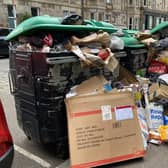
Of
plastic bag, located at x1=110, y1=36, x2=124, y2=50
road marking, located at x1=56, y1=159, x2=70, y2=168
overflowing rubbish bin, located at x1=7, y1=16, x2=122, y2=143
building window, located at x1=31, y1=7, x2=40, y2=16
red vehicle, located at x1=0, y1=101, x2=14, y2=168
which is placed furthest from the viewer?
building window, located at x1=31, y1=7, x2=40, y2=16

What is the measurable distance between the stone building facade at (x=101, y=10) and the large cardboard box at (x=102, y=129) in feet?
52.5

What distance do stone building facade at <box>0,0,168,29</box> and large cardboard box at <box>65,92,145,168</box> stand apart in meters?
16.0

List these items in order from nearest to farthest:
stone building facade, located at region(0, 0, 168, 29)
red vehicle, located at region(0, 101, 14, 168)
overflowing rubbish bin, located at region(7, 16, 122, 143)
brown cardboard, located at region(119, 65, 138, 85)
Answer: red vehicle, located at region(0, 101, 14, 168)
overflowing rubbish bin, located at region(7, 16, 122, 143)
brown cardboard, located at region(119, 65, 138, 85)
stone building facade, located at region(0, 0, 168, 29)

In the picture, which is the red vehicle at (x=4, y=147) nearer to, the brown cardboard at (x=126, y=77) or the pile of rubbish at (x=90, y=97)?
the pile of rubbish at (x=90, y=97)

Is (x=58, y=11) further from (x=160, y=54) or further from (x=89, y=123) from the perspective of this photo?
A: (x=89, y=123)

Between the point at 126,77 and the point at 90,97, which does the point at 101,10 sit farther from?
the point at 90,97

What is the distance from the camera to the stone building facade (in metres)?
18.1

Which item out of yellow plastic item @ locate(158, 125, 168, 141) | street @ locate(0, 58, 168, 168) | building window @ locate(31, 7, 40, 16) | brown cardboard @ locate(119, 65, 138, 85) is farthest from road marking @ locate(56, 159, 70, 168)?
building window @ locate(31, 7, 40, 16)

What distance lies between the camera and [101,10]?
26625 mm

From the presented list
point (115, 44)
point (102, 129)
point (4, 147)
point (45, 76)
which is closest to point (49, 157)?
point (102, 129)

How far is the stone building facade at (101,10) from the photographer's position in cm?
1810

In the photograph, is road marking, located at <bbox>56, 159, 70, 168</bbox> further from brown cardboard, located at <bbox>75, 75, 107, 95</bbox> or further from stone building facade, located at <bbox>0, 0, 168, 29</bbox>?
stone building facade, located at <bbox>0, 0, 168, 29</bbox>

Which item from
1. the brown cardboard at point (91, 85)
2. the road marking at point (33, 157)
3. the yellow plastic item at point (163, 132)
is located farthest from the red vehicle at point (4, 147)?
the yellow plastic item at point (163, 132)

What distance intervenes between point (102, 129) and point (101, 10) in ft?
82.8
